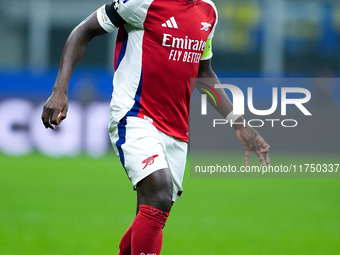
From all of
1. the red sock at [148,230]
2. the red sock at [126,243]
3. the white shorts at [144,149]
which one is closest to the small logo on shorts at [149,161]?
the white shorts at [144,149]

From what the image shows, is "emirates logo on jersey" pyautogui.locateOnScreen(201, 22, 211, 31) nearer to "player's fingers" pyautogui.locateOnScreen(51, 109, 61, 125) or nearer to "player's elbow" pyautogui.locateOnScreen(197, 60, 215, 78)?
"player's elbow" pyautogui.locateOnScreen(197, 60, 215, 78)

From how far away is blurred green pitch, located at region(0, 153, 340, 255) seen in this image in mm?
7094

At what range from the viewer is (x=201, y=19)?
4.74 m

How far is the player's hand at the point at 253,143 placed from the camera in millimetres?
4924

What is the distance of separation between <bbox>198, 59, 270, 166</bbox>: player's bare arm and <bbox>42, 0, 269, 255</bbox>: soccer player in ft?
0.33

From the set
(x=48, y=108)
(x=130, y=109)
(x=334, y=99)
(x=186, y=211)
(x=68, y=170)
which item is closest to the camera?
(x=48, y=108)

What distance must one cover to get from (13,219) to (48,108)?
15.4 feet

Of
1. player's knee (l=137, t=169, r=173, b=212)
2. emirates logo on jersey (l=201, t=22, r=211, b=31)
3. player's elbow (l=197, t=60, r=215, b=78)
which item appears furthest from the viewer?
player's elbow (l=197, t=60, r=215, b=78)

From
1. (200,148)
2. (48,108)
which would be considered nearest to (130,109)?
(48,108)

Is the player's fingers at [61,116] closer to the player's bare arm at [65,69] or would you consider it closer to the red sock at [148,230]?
the player's bare arm at [65,69]

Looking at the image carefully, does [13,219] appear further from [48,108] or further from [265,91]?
[265,91]

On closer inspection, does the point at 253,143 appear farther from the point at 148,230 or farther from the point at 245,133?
the point at 148,230

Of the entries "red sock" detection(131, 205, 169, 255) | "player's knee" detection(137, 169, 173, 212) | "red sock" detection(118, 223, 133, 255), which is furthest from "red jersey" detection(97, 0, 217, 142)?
"red sock" detection(118, 223, 133, 255)

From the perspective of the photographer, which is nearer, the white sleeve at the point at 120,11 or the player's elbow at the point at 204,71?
the white sleeve at the point at 120,11
